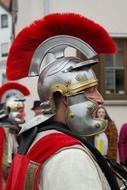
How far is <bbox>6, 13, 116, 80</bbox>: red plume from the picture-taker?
9.78 ft

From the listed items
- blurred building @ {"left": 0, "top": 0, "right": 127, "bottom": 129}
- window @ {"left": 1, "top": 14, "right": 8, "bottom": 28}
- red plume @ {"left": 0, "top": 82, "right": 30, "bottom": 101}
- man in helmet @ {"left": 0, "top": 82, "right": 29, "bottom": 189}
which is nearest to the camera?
man in helmet @ {"left": 0, "top": 82, "right": 29, "bottom": 189}

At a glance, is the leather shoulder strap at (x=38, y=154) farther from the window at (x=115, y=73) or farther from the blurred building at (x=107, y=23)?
the window at (x=115, y=73)

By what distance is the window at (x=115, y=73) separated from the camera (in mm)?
11453

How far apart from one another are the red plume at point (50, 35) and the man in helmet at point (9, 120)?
305 cm

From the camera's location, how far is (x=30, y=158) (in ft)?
8.87

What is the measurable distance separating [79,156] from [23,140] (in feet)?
1.64

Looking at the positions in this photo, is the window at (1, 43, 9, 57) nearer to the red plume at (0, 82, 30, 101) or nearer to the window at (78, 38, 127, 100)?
the window at (78, 38, 127, 100)

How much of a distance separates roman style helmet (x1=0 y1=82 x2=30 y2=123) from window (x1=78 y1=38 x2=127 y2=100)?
Result: 347cm

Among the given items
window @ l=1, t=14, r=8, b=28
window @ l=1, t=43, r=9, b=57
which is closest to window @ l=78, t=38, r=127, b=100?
window @ l=1, t=43, r=9, b=57

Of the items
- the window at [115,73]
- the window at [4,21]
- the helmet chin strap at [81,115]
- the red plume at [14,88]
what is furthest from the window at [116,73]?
the window at [4,21]

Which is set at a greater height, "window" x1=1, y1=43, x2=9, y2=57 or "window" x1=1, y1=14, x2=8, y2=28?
"window" x1=1, y1=14, x2=8, y2=28

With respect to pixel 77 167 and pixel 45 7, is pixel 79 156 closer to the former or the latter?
pixel 77 167

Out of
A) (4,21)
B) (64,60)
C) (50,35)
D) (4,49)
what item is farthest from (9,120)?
(4,21)

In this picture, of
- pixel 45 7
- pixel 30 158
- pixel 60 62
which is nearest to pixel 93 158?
pixel 30 158
